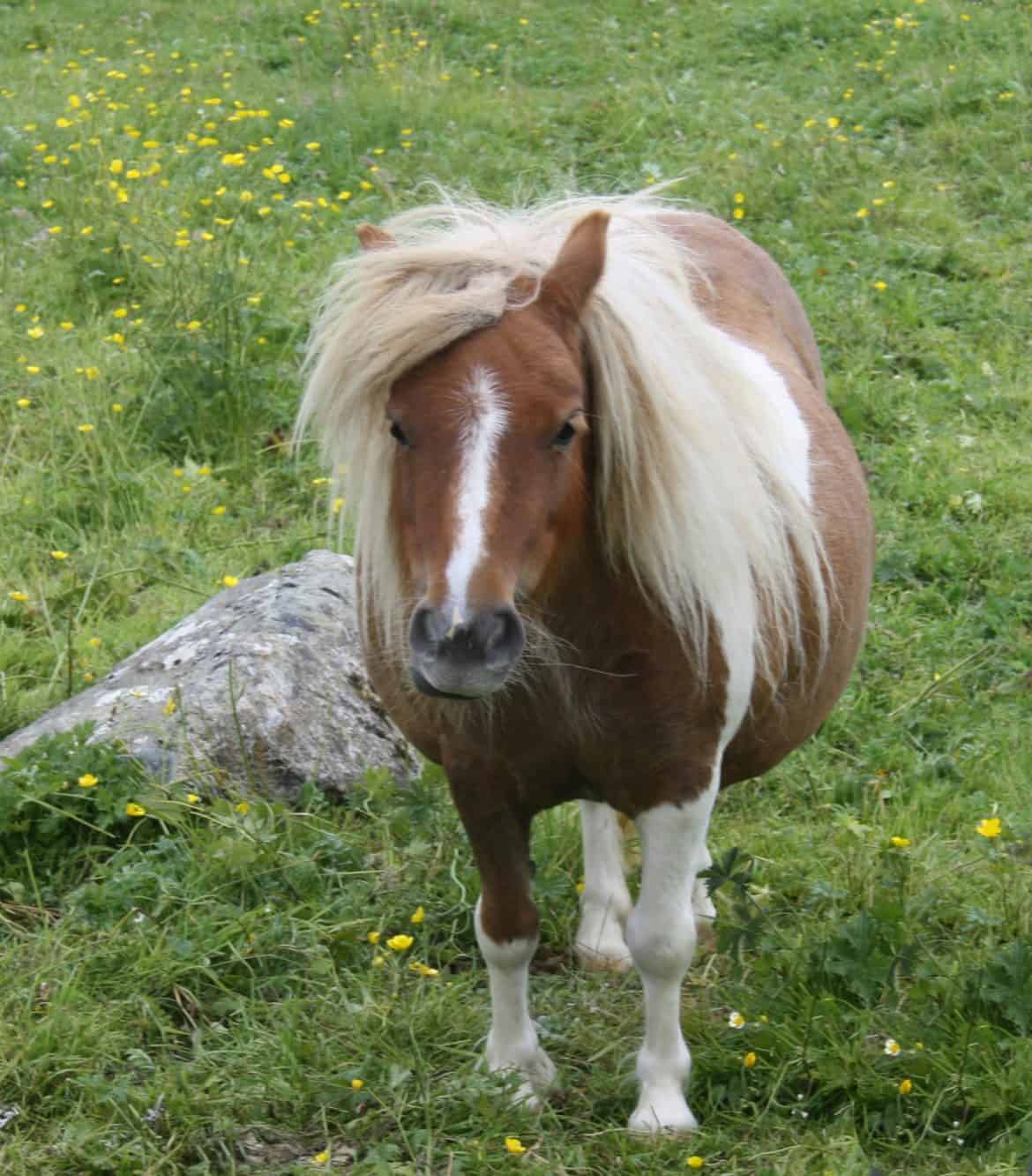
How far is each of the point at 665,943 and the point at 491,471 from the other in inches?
44.8

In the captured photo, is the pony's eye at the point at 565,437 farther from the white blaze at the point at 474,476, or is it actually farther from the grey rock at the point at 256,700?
the grey rock at the point at 256,700

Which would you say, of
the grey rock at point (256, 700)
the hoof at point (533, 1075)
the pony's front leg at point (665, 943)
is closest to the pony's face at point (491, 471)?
the pony's front leg at point (665, 943)

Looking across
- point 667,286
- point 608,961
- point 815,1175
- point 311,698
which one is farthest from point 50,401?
point 815,1175

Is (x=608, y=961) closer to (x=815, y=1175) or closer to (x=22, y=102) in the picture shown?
(x=815, y=1175)

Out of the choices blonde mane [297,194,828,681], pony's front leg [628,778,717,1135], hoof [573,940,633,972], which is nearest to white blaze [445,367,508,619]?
blonde mane [297,194,828,681]

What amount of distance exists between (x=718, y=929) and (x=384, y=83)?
21.9ft

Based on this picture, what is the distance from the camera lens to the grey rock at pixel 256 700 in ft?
12.8

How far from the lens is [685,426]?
8.43ft

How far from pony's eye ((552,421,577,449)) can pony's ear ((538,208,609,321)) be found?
0.63ft

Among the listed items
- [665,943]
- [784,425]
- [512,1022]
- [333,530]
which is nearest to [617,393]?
[784,425]

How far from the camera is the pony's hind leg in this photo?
11.9ft

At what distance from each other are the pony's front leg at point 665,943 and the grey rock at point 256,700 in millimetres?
1228

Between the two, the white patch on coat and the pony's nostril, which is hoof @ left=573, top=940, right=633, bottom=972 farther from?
the pony's nostril

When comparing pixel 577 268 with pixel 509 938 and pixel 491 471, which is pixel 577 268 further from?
pixel 509 938
